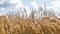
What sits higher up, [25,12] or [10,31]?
[25,12]

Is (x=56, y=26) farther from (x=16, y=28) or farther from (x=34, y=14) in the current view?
(x=34, y=14)

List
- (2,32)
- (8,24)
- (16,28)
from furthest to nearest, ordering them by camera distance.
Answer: (8,24), (16,28), (2,32)

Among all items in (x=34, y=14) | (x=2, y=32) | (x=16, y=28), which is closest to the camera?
(x=2, y=32)

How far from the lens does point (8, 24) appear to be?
423 cm

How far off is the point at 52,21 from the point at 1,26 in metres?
1.11

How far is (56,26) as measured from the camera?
12.4 ft

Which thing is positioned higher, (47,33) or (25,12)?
(25,12)

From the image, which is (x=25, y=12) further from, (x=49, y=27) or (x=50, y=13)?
(x=49, y=27)

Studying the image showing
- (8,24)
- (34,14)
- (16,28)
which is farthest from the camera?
(34,14)

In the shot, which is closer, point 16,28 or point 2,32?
point 2,32

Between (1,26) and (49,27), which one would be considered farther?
(1,26)

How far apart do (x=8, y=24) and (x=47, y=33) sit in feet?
3.03

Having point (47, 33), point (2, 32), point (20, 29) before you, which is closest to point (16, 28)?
point (20, 29)

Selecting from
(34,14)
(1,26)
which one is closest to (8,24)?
(1,26)
